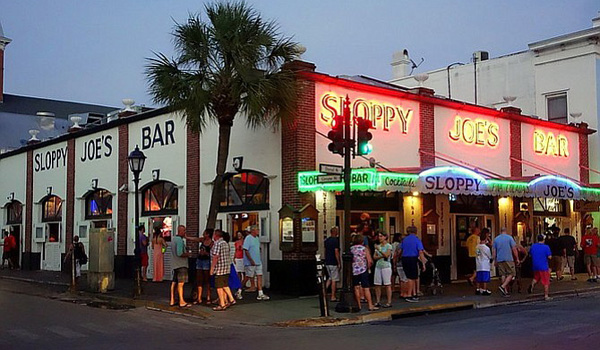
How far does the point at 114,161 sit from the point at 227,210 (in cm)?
685

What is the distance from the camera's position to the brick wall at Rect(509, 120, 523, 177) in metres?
25.3

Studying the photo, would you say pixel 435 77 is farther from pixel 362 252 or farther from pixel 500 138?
pixel 362 252

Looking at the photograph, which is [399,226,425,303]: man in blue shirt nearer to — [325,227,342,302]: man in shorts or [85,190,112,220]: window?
[325,227,342,302]: man in shorts

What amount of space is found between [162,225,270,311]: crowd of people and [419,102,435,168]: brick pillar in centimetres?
642

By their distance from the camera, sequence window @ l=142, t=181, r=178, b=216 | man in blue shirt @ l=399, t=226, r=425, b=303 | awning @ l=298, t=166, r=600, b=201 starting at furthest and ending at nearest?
window @ l=142, t=181, r=178, b=216, awning @ l=298, t=166, r=600, b=201, man in blue shirt @ l=399, t=226, r=425, b=303

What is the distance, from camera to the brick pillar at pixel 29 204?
31.6 metres

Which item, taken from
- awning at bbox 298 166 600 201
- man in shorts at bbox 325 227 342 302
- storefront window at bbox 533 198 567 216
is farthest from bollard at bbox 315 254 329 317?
storefront window at bbox 533 198 567 216

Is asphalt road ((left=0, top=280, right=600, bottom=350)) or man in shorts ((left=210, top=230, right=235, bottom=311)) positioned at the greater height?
man in shorts ((left=210, top=230, right=235, bottom=311))

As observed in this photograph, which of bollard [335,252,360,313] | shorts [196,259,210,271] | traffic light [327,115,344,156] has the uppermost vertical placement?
traffic light [327,115,344,156]

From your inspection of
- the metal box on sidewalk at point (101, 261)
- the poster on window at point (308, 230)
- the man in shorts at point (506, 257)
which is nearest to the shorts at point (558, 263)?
the man in shorts at point (506, 257)

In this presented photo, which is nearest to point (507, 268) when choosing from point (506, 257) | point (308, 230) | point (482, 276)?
point (506, 257)

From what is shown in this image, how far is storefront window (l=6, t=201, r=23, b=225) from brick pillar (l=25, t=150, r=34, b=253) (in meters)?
0.99

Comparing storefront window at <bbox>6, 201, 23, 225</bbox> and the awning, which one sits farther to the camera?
storefront window at <bbox>6, 201, 23, 225</bbox>

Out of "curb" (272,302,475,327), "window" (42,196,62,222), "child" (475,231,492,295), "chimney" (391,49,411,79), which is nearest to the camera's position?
"curb" (272,302,475,327)
